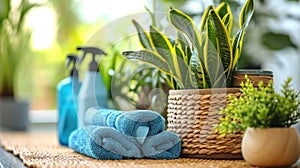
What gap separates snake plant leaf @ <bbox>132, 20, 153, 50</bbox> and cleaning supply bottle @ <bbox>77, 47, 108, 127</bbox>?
20 centimetres

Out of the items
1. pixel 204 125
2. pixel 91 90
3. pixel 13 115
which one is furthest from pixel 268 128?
pixel 13 115

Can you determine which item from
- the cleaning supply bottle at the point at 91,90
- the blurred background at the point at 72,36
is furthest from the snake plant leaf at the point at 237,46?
the blurred background at the point at 72,36

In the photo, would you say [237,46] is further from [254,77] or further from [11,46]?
[11,46]

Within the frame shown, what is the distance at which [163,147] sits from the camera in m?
0.81

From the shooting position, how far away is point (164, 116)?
35.4 inches

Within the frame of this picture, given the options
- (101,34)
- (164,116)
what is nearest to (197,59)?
(164,116)

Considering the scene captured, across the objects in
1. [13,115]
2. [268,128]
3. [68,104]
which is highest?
[268,128]

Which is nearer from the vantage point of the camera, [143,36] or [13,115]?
[143,36]

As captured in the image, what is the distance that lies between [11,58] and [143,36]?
3.42 ft

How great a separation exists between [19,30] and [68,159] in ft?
3.51

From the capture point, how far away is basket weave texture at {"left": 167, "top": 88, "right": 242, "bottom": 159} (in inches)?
30.8

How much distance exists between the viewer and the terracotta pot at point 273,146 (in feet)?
2.11

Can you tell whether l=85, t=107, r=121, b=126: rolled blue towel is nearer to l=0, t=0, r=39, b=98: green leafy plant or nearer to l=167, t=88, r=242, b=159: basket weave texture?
l=167, t=88, r=242, b=159: basket weave texture

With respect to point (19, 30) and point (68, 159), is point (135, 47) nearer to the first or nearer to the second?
point (68, 159)
